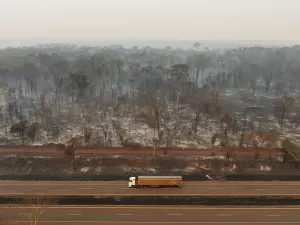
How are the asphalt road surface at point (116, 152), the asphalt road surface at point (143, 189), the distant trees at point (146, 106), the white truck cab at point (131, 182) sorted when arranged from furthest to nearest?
1. the distant trees at point (146, 106)
2. the asphalt road surface at point (116, 152)
3. the white truck cab at point (131, 182)
4. the asphalt road surface at point (143, 189)

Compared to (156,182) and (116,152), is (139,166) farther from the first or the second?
(156,182)

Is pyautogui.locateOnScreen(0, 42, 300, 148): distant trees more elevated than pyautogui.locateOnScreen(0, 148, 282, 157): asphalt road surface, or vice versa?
pyautogui.locateOnScreen(0, 42, 300, 148): distant trees
